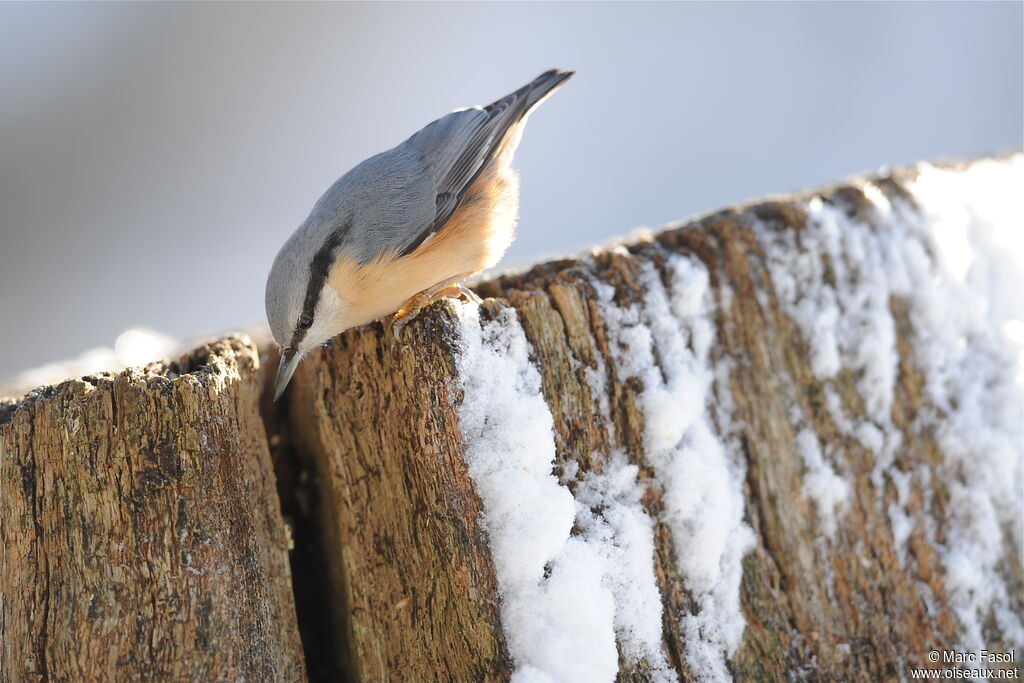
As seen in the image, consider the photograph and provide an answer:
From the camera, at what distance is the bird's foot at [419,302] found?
5.46ft

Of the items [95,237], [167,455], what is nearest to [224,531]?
[167,455]

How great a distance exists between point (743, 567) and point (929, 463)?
1.94 feet

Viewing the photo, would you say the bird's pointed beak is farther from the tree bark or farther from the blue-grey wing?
the blue-grey wing

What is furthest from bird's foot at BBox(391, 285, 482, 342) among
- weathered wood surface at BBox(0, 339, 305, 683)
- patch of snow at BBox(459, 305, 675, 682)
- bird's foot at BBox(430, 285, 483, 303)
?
weathered wood surface at BBox(0, 339, 305, 683)

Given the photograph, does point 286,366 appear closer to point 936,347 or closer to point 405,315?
point 405,315

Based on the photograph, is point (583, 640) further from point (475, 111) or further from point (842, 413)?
point (475, 111)

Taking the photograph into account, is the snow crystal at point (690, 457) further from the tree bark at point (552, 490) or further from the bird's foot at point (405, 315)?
the bird's foot at point (405, 315)

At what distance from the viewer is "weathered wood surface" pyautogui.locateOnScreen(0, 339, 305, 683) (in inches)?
57.4

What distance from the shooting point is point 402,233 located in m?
2.04

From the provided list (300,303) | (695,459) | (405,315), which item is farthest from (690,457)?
(300,303)

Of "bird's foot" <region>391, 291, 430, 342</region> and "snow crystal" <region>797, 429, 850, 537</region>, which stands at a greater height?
"bird's foot" <region>391, 291, 430, 342</region>

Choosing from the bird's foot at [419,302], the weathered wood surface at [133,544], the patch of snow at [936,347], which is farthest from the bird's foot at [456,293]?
the patch of snow at [936,347]

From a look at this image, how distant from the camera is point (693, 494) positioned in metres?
1.71

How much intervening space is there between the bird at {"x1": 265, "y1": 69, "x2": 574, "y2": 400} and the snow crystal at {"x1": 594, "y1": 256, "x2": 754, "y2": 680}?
0.39m
